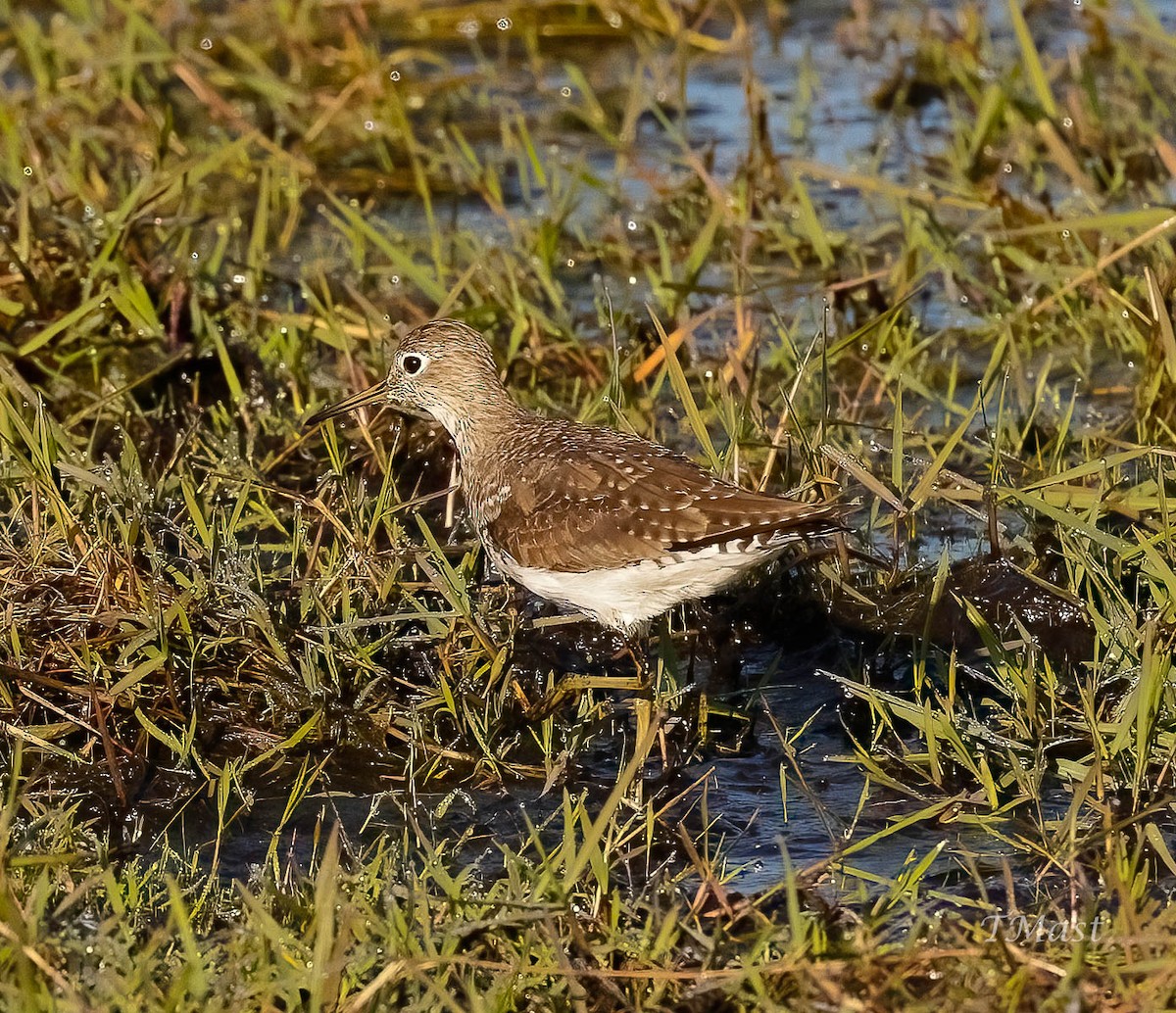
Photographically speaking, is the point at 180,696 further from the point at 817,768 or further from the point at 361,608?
the point at 817,768

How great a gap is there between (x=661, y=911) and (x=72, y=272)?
3.74 meters

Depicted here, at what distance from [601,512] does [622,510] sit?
77mm

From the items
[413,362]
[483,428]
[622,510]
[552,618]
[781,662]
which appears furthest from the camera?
[413,362]

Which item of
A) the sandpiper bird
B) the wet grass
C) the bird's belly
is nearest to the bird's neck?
the sandpiper bird

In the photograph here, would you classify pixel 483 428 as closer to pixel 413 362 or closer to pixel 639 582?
pixel 413 362

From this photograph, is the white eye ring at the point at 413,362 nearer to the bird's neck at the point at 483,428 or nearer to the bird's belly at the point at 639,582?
the bird's neck at the point at 483,428

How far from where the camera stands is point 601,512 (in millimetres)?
4734

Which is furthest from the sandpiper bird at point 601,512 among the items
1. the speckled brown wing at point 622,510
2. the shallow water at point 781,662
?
the shallow water at point 781,662

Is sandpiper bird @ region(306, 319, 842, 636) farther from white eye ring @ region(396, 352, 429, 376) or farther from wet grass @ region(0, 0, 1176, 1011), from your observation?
wet grass @ region(0, 0, 1176, 1011)

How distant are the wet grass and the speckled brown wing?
0.31 meters

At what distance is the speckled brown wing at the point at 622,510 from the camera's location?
440 centimetres

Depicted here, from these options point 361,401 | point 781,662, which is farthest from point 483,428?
point 781,662

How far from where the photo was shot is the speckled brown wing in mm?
4398

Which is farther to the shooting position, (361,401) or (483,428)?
(361,401)
